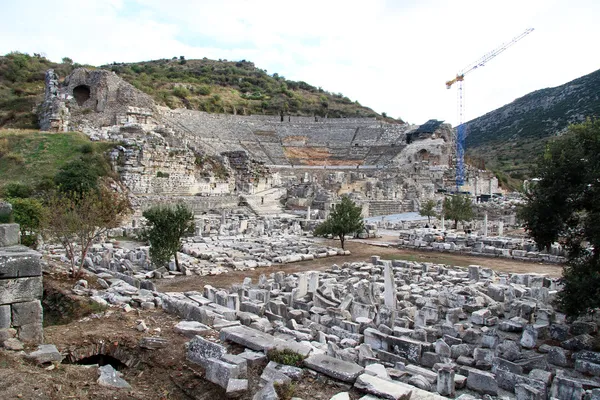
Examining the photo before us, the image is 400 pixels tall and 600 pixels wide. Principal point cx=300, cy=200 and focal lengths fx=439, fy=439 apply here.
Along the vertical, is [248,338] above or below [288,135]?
below

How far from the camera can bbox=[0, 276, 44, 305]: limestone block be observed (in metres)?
5.80

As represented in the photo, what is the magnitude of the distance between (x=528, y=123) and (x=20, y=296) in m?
80.1

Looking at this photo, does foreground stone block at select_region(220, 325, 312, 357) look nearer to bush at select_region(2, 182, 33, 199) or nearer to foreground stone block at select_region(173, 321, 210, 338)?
foreground stone block at select_region(173, 321, 210, 338)

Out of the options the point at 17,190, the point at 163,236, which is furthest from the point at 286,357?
the point at 17,190

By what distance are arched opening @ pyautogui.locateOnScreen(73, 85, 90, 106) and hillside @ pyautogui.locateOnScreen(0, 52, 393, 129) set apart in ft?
9.96

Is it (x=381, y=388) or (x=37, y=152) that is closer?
(x=381, y=388)

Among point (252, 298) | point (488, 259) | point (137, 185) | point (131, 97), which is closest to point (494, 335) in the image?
point (252, 298)

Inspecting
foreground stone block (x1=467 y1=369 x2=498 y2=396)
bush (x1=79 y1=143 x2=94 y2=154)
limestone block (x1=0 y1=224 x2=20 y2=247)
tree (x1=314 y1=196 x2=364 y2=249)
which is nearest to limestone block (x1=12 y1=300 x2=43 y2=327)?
limestone block (x1=0 y1=224 x2=20 y2=247)

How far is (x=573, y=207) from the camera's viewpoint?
8.12 metres

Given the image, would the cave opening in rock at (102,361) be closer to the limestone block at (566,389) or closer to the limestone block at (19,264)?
the limestone block at (19,264)

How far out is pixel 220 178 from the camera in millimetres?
35750

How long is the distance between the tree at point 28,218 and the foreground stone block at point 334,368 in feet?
38.6

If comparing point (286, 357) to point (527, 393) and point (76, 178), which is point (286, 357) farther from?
point (76, 178)

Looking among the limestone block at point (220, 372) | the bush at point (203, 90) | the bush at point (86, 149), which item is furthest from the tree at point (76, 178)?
the bush at point (203, 90)
